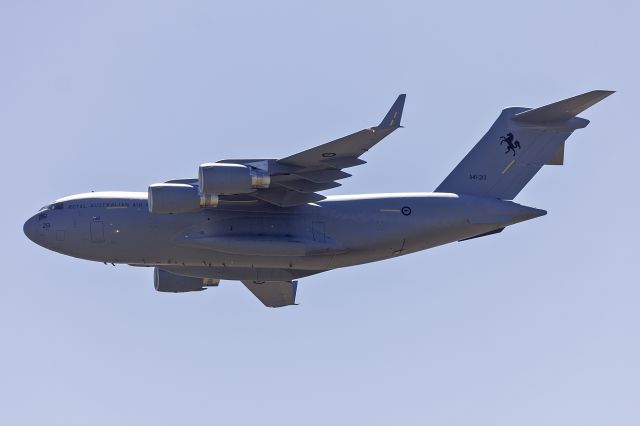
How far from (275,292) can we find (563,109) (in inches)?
243

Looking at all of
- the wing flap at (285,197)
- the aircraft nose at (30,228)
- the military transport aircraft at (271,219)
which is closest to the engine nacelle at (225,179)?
the military transport aircraft at (271,219)

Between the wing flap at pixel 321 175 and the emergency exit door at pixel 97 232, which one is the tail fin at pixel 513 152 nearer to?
the wing flap at pixel 321 175

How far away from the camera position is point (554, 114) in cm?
2272

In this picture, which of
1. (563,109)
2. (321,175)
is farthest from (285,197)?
(563,109)

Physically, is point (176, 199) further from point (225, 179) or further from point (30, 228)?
point (30, 228)

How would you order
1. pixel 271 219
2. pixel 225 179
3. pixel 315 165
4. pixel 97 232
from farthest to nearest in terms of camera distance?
1. pixel 271 219
2. pixel 97 232
3. pixel 315 165
4. pixel 225 179

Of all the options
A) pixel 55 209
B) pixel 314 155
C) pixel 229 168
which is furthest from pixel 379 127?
pixel 55 209

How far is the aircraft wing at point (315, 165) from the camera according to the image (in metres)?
19.5

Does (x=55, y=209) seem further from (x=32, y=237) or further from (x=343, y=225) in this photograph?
(x=343, y=225)

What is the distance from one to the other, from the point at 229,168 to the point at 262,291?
445 cm

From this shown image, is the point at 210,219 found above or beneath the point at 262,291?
above

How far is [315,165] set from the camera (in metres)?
20.2

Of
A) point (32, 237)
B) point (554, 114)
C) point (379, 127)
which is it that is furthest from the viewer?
point (554, 114)

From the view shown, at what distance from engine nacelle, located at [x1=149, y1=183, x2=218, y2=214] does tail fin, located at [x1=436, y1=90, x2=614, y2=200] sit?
4757 millimetres
